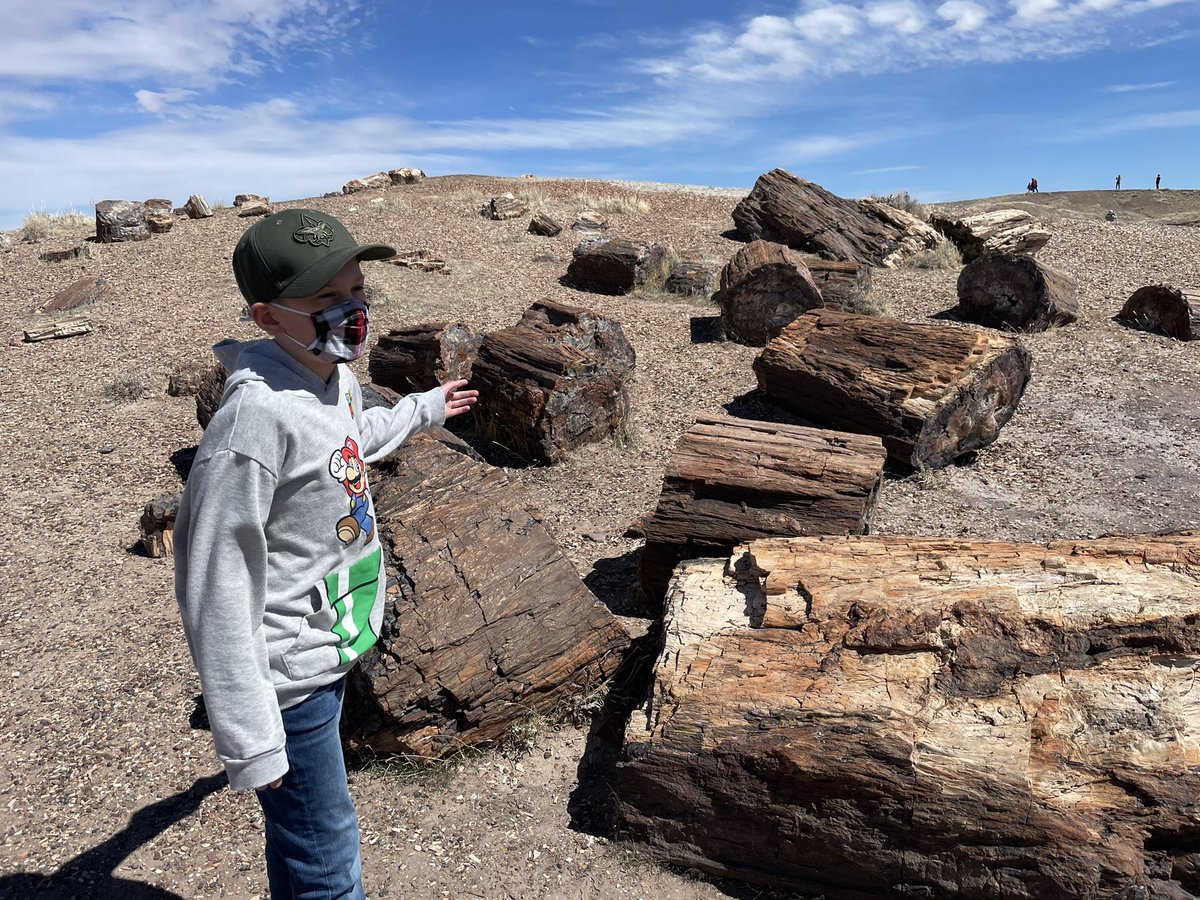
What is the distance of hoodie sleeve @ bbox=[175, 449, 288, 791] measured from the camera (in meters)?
1.93

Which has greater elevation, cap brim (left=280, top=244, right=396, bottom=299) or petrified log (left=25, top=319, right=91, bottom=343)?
cap brim (left=280, top=244, right=396, bottom=299)

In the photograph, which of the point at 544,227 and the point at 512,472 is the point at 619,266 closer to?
the point at 544,227

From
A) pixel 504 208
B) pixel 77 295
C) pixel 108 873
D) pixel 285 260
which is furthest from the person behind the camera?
pixel 504 208

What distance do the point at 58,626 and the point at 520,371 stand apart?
4084 millimetres

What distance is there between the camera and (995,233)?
13.7 meters

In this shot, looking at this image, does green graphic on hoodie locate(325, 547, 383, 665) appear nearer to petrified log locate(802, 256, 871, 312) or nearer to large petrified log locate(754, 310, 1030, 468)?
large petrified log locate(754, 310, 1030, 468)

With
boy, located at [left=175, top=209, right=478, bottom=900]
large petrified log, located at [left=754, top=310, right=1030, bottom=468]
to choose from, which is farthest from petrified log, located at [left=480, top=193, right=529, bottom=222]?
boy, located at [left=175, top=209, right=478, bottom=900]

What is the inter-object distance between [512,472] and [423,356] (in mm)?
1824

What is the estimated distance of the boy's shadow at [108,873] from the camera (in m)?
3.27

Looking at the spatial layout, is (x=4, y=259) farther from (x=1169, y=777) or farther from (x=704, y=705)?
(x=1169, y=777)

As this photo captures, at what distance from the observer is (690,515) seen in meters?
4.89

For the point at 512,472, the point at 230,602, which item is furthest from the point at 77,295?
the point at 230,602

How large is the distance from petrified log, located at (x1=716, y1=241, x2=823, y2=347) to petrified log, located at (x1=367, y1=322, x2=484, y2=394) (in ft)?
11.7

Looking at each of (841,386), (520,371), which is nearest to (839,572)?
(841,386)
